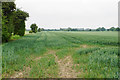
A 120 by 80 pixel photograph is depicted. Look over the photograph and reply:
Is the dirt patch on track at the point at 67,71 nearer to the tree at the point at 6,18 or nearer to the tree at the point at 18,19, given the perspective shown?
the tree at the point at 6,18

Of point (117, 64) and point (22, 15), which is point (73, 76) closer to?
point (117, 64)

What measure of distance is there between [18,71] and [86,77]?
358cm

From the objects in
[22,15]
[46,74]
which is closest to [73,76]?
[46,74]

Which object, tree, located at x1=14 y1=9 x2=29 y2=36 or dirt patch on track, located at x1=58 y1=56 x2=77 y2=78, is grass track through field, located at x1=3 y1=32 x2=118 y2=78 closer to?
dirt patch on track, located at x1=58 y1=56 x2=77 y2=78

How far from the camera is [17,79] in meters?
3.28

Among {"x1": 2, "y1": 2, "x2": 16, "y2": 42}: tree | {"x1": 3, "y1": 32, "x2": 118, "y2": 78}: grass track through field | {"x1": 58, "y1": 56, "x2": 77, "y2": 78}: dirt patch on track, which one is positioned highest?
{"x1": 2, "y1": 2, "x2": 16, "y2": 42}: tree

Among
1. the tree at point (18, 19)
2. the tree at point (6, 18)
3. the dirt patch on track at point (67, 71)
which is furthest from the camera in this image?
the tree at point (18, 19)

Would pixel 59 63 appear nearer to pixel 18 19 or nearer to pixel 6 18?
pixel 6 18

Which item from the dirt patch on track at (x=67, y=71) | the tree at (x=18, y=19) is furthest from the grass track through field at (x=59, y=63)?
the tree at (x=18, y=19)

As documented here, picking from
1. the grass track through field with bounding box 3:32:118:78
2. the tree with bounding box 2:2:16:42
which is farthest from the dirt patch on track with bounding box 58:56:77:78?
the tree with bounding box 2:2:16:42

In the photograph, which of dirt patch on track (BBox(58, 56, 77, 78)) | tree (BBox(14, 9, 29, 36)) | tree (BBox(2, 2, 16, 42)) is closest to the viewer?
dirt patch on track (BBox(58, 56, 77, 78))

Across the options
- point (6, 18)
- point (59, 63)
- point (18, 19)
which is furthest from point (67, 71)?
point (18, 19)

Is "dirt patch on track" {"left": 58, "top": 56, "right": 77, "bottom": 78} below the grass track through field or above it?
below

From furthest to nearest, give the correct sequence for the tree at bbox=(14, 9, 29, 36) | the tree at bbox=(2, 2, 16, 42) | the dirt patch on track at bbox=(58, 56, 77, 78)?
the tree at bbox=(14, 9, 29, 36) < the tree at bbox=(2, 2, 16, 42) < the dirt patch on track at bbox=(58, 56, 77, 78)
